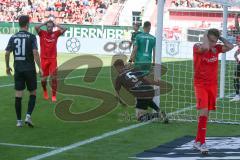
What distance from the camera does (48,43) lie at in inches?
591

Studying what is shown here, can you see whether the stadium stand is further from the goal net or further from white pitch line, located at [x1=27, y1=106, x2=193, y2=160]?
white pitch line, located at [x1=27, y1=106, x2=193, y2=160]

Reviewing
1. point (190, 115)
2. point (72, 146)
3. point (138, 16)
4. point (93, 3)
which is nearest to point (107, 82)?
point (190, 115)

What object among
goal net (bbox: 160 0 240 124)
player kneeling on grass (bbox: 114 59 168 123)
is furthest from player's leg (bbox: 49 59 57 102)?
player kneeling on grass (bbox: 114 59 168 123)

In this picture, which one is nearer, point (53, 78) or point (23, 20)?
point (23, 20)

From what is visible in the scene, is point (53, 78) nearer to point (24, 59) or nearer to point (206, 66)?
point (24, 59)

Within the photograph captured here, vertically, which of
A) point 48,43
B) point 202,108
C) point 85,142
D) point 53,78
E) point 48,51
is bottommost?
point 85,142

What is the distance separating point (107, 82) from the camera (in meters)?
19.7

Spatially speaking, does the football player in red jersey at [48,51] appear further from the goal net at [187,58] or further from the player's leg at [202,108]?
the player's leg at [202,108]

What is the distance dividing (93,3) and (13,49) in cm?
3786

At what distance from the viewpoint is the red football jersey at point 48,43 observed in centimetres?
1499

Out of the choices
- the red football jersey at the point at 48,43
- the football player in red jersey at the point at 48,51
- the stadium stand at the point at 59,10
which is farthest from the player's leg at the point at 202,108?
the stadium stand at the point at 59,10

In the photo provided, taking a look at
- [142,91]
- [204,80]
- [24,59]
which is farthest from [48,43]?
[204,80]

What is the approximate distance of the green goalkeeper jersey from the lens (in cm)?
1309

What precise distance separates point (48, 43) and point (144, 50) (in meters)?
2.95
